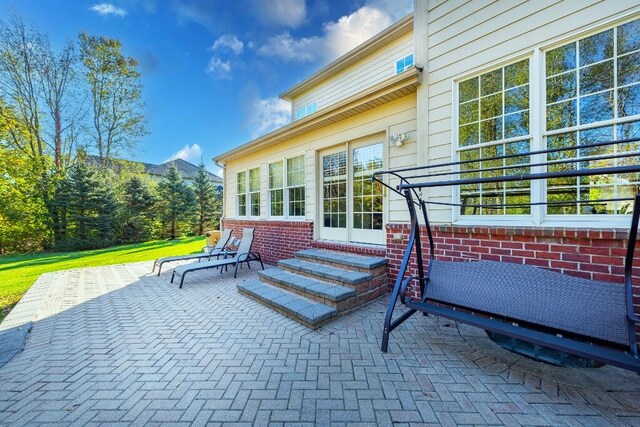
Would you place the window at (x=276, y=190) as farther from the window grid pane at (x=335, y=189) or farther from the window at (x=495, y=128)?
the window at (x=495, y=128)

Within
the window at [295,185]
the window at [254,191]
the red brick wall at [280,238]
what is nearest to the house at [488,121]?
the red brick wall at [280,238]

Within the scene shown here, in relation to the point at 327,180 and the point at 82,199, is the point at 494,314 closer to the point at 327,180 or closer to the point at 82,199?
the point at 327,180

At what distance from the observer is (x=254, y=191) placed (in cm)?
812

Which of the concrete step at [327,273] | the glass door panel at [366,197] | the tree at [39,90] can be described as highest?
the tree at [39,90]

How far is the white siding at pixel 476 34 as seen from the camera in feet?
8.87

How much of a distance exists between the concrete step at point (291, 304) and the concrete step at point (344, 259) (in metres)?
0.93

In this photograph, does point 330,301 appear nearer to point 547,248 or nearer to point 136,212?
point 547,248

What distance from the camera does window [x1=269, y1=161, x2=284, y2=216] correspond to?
7.01 meters

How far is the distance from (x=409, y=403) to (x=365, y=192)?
12.1 feet

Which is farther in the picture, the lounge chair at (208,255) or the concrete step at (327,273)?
the lounge chair at (208,255)

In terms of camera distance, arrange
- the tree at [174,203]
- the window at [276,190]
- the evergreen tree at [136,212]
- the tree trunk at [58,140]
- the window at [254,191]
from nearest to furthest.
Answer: the window at [276,190]
the window at [254,191]
the tree trunk at [58,140]
the evergreen tree at [136,212]
the tree at [174,203]

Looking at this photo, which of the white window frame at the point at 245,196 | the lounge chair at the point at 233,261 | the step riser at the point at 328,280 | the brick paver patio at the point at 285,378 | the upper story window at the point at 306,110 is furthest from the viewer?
the upper story window at the point at 306,110

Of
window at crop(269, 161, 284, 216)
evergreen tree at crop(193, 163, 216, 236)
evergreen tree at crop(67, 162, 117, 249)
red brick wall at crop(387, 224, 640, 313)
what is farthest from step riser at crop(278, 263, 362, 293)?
evergreen tree at crop(193, 163, 216, 236)

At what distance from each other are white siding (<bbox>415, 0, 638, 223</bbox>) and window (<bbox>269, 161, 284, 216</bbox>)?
4.10m
